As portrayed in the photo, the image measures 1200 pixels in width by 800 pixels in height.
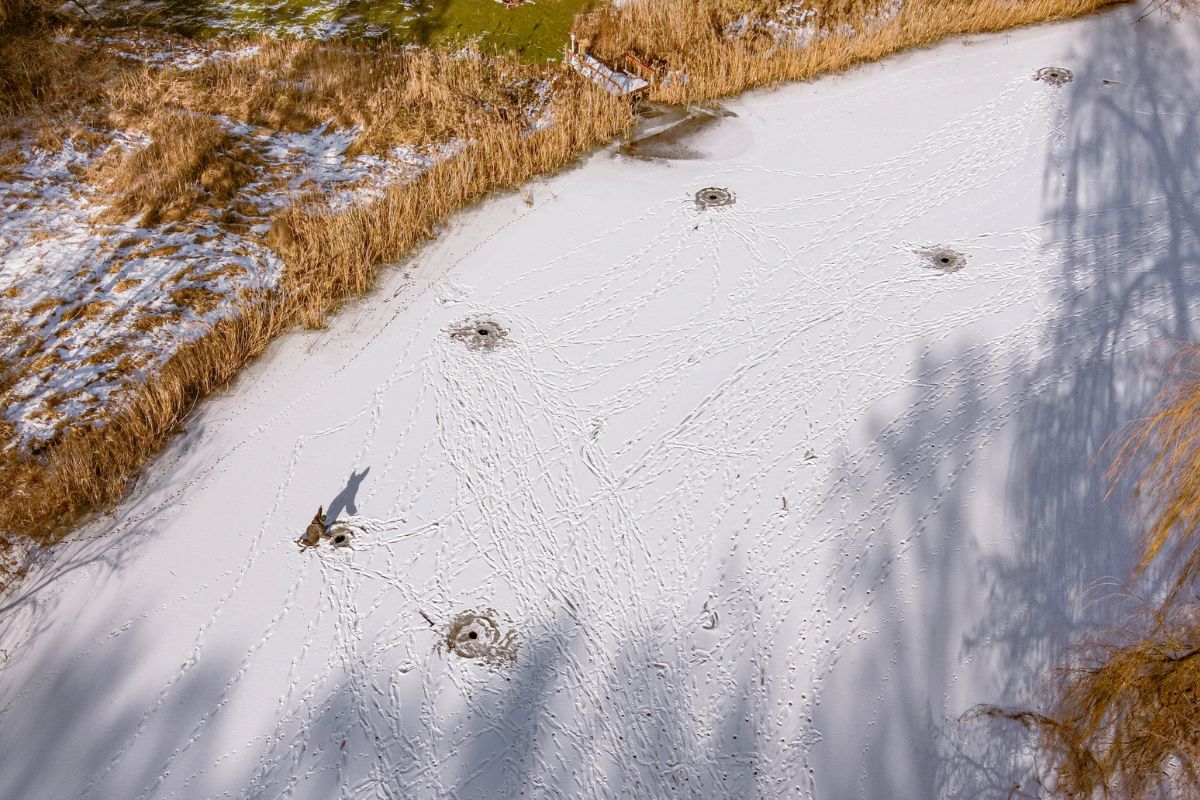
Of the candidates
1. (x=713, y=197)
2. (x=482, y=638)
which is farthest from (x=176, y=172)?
(x=482, y=638)

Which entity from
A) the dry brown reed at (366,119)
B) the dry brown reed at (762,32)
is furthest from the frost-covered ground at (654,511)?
Result: the dry brown reed at (762,32)

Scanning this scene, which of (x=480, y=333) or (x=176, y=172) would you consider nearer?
(x=480, y=333)

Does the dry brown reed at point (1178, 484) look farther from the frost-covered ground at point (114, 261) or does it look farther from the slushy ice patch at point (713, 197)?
the frost-covered ground at point (114, 261)

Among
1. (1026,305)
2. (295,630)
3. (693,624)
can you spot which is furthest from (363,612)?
(1026,305)

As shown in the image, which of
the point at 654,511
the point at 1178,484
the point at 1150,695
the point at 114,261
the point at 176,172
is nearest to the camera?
the point at 1150,695

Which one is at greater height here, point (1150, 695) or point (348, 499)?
point (1150, 695)

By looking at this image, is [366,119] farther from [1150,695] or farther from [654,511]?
[1150,695]

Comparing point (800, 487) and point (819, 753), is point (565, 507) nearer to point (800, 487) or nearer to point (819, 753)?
point (800, 487)

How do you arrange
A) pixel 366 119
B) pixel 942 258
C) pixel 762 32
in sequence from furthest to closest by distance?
pixel 762 32, pixel 366 119, pixel 942 258
